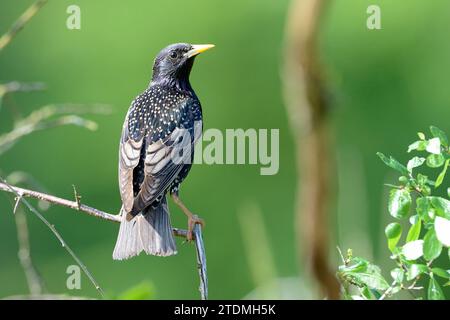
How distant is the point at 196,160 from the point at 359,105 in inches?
256

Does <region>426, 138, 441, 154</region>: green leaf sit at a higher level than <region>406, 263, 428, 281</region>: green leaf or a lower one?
higher

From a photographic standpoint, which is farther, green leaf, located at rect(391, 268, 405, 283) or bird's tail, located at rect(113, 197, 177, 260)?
bird's tail, located at rect(113, 197, 177, 260)

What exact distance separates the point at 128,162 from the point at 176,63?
3.57ft

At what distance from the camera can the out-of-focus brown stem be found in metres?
0.88

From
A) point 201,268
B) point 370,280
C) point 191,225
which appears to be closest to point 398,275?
point 370,280

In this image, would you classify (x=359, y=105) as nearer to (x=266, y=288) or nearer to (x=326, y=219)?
(x=266, y=288)

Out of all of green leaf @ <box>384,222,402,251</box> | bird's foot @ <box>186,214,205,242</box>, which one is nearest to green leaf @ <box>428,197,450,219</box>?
green leaf @ <box>384,222,402,251</box>

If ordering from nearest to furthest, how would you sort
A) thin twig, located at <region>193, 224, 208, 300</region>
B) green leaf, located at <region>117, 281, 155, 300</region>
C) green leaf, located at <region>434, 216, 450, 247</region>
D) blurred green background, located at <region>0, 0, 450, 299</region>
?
green leaf, located at <region>117, 281, 155, 300</region> < green leaf, located at <region>434, 216, 450, 247</region> < thin twig, located at <region>193, 224, 208, 300</region> < blurred green background, located at <region>0, 0, 450, 299</region>

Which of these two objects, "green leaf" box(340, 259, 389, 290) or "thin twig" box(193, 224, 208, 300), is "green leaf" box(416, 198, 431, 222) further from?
"thin twig" box(193, 224, 208, 300)

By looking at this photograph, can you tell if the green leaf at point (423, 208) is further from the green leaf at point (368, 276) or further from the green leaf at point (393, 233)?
the green leaf at point (368, 276)

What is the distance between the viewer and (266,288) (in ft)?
5.56

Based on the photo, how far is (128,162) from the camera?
4594mm

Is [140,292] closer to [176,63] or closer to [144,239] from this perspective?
[144,239]

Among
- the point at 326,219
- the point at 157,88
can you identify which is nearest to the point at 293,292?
the point at 326,219
